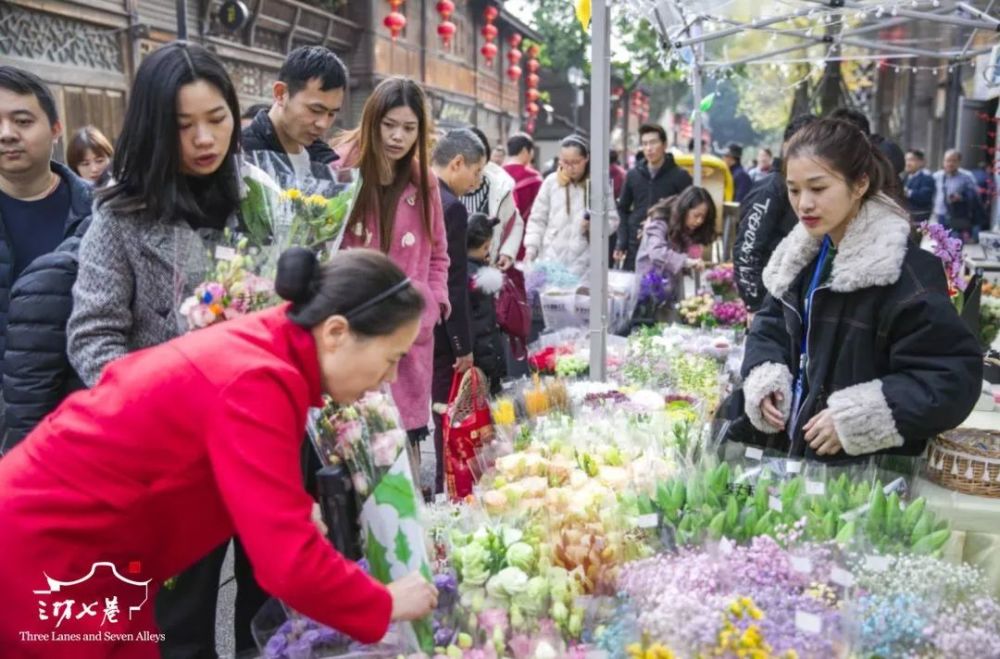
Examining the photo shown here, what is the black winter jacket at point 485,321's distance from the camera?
14.0 ft

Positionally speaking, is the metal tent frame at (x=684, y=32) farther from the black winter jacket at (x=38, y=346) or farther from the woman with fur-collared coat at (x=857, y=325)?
the black winter jacket at (x=38, y=346)

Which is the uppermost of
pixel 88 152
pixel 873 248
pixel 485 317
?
pixel 88 152

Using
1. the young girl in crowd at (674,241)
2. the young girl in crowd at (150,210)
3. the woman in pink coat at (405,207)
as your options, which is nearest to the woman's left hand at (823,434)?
the woman in pink coat at (405,207)

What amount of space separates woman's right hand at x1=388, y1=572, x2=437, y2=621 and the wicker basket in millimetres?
1650

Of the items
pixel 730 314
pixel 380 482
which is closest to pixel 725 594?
pixel 380 482

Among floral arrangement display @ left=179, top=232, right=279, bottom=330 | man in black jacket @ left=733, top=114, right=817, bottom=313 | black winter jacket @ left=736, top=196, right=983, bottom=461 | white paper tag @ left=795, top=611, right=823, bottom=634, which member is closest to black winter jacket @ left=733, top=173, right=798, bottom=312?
man in black jacket @ left=733, top=114, right=817, bottom=313

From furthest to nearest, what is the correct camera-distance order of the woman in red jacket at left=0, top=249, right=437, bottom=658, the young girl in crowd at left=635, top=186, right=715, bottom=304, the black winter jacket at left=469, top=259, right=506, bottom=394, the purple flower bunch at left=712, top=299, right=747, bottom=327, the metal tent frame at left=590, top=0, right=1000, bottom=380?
1. the young girl in crowd at left=635, top=186, right=715, bottom=304
2. the purple flower bunch at left=712, top=299, right=747, bottom=327
3. the black winter jacket at left=469, top=259, right=506, bottom=394
4. the metal tent frame at left=590, top=0, right=1000, bottom=380
5. the woman in red jacket at left=0, top=249, right=437, bottom=658

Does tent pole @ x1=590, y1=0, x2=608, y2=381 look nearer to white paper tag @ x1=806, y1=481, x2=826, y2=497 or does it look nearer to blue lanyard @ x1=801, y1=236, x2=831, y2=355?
blue lanyard @ x1=801, y1=236, x2=831, y2=355

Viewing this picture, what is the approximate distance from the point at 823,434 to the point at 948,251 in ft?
6.74

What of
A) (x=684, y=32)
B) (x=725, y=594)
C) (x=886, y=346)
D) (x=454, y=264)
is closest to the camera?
(x=725, y=594)

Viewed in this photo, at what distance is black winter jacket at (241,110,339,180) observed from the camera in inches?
93.8

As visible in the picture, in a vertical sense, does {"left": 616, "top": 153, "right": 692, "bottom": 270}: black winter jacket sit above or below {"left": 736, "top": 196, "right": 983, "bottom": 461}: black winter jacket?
above

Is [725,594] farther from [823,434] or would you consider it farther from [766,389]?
[766,389]

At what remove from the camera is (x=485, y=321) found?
433 cm
